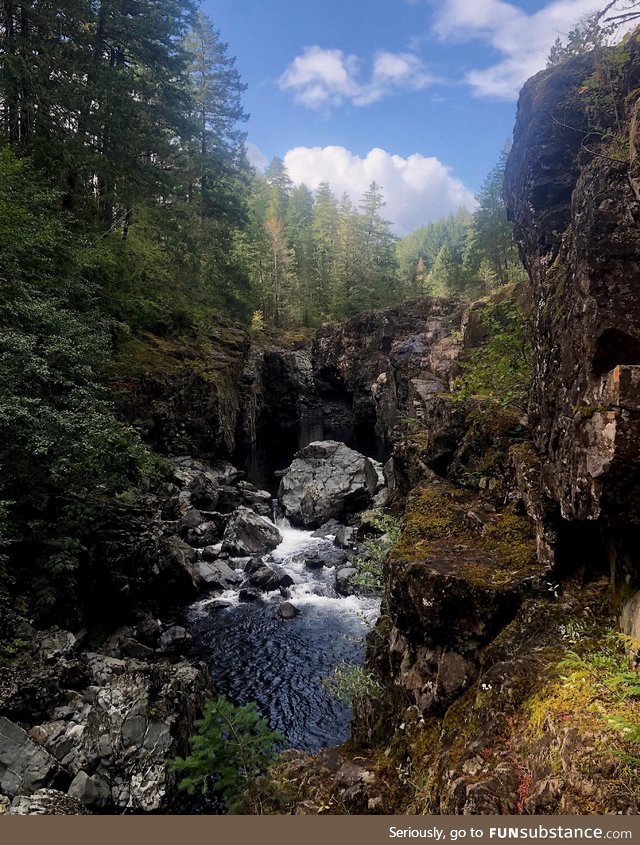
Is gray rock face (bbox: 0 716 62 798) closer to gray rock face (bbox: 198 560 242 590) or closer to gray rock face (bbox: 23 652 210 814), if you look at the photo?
gray rock face (bbox: 23 652 210 814)

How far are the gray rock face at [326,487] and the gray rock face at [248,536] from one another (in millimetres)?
2684

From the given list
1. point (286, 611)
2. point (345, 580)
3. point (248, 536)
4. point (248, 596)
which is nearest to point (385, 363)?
point (248, 536)

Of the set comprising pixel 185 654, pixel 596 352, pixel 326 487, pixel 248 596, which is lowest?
pixel 185 654

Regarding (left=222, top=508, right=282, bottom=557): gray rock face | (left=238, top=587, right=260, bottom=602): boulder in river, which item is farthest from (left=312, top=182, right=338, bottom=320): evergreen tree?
(left=238, top=587, right=260, bottom=602): boulder in river

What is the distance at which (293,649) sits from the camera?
13938 mm

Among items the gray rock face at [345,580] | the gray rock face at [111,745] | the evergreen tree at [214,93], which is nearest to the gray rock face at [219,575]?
the gray rock face at [345,580]

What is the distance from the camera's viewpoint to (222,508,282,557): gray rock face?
64.3ft

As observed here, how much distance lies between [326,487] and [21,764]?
18.6 metres

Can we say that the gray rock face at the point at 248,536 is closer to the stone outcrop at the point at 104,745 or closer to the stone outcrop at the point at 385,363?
the stone outcrop at the point at 104,745

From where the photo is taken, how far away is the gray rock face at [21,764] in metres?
7.14

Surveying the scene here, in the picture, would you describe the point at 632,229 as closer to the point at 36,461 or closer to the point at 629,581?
the point at 629,581

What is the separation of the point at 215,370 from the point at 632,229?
25.6 meters

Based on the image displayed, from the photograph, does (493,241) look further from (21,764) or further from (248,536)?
(21,764)
